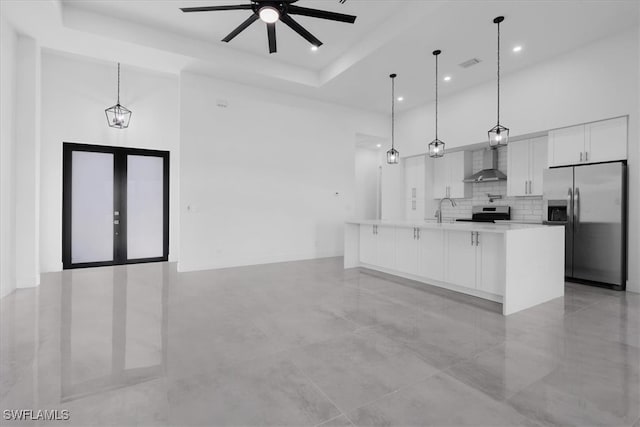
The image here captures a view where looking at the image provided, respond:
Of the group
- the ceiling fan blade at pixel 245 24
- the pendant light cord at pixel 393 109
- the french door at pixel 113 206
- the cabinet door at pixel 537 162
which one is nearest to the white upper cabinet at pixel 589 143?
the cabinet door at pixel 537 162

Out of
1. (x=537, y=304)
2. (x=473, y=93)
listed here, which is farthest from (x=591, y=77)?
(x=537, y=304)

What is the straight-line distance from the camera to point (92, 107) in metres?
5.88

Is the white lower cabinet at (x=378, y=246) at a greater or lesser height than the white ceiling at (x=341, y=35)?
lesser

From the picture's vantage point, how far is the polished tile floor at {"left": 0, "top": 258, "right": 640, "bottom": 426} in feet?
5.73

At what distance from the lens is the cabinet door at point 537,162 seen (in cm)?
544

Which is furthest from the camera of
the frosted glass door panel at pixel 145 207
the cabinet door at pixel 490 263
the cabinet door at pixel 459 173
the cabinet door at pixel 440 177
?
the cabinet door at pixel 440 177

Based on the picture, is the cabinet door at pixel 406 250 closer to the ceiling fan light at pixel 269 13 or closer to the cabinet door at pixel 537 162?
the cabinet door at pixel 537 162

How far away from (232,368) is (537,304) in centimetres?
348

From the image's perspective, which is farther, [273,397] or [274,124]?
[274,124]

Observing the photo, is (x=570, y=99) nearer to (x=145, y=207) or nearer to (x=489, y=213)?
(x=489, y=213)

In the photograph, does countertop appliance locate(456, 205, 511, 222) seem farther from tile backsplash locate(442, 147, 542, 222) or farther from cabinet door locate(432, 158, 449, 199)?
cabinet door locate(432, 158, 449, 199)

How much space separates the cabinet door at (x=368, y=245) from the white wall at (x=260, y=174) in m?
1.60

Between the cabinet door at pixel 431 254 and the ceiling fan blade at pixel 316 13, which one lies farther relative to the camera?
the cabinet door at pixel 431 254

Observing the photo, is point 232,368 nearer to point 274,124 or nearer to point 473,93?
point 274,124
